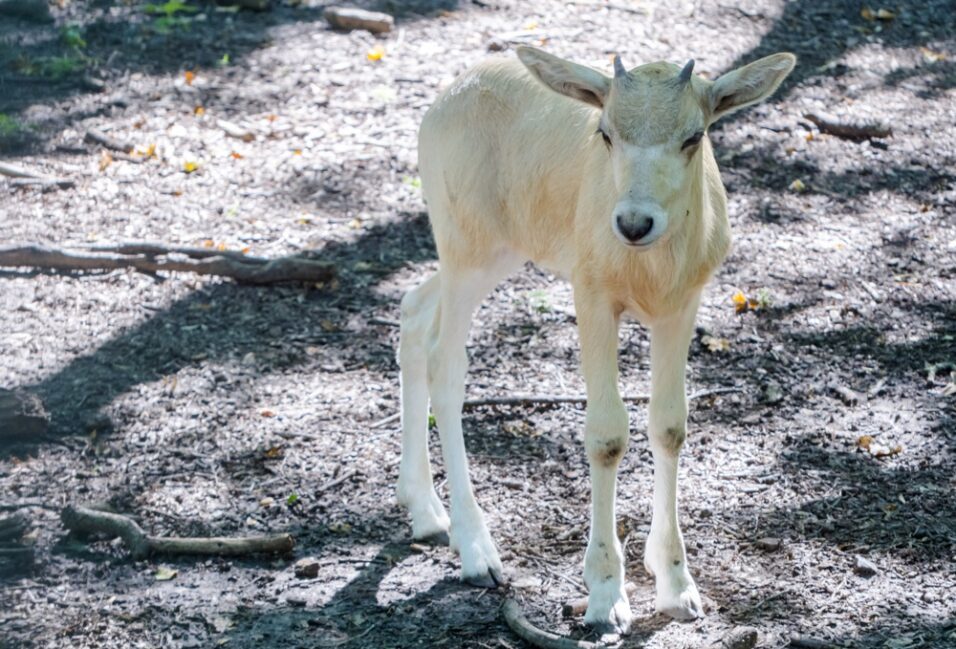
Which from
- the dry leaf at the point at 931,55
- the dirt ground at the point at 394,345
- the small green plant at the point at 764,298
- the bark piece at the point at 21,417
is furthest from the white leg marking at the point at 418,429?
the dry leaf at the point at 931,55

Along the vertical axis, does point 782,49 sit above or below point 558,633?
above

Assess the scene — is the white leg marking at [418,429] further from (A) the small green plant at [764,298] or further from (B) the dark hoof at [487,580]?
(A) the small green plant at [764,298]

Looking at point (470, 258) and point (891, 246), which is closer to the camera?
point (470, 258)

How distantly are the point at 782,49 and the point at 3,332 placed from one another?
26.3ft

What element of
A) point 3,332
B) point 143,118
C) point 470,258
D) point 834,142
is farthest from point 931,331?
point 143,118

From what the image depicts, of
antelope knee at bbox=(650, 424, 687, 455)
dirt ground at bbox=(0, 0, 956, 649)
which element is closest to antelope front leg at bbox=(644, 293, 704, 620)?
antelope knee at bbox=(650, 424, 687, 455)

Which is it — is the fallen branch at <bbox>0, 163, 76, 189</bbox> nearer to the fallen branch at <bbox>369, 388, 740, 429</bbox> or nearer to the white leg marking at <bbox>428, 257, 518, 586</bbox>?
the fallen branch at <bbox>369, 388, 740, 429</bbox>

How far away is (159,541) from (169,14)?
8.73 m

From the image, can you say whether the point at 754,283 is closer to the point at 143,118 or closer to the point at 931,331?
the point at 931,331

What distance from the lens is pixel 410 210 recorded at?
10.6 metres

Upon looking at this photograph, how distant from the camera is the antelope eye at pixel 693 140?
5.34 m

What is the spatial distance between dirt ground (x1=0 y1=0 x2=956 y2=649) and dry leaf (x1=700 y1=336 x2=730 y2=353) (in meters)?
0.03

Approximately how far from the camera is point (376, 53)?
1284cm

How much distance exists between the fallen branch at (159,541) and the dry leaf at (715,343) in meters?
3.43
